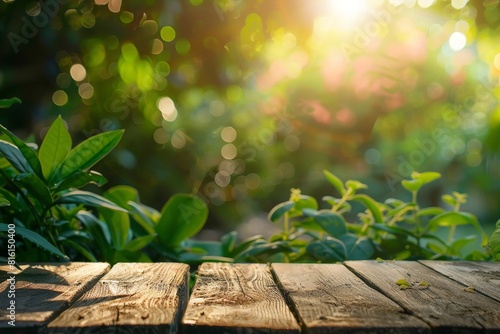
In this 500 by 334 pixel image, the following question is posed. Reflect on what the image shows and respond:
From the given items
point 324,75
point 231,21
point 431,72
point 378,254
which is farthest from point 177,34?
point 431,72

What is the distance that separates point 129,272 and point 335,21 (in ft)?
7.26

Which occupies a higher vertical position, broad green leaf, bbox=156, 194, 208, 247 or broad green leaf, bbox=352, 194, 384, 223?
broad green leaf, bbox=352, 194, 384, 223

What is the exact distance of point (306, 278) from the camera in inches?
48.7

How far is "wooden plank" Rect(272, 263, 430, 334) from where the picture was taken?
0.85 meters

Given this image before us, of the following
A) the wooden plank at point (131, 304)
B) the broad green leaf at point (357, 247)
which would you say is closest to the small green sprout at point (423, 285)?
the wooden plank at point (131, 304)

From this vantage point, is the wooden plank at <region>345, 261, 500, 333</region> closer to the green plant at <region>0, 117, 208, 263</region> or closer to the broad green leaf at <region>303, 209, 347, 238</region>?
the broad green leaf at <region>303, 209, 347, 238</region>

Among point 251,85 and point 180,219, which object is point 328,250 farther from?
point 251,85

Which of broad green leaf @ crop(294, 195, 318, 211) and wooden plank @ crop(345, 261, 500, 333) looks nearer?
wooden plank @ crop(345, 261, 500, 333)

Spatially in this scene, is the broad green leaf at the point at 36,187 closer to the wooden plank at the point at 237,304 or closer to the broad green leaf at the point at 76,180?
the broad green leaf at the point at 76,180

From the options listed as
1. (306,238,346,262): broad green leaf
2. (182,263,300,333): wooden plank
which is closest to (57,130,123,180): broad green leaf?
(182,263,300,333): wooden plank

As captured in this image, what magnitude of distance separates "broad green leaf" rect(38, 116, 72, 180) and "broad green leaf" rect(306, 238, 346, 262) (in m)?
0.69

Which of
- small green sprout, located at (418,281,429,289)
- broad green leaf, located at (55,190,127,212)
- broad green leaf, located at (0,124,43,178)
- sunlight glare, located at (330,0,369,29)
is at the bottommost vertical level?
small green sprout, located at (418,281,429,289)

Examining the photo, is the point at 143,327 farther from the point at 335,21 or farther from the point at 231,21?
the point at 335,21

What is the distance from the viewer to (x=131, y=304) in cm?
96
